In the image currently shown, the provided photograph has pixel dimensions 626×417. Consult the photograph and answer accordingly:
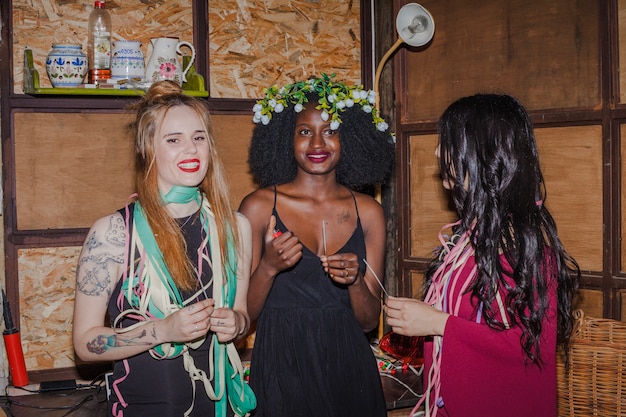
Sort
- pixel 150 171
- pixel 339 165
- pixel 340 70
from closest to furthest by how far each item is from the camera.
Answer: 1. pixel 150 171
2. pixel 339 165
3. pixel 340 70

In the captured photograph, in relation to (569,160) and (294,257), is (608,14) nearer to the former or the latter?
(569,160)

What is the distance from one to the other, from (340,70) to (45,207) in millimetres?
1668

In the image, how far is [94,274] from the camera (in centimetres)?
187

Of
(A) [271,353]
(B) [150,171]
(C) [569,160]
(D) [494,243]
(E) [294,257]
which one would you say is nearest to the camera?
(D) [494,243]

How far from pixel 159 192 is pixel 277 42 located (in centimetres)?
183

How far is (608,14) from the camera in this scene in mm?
2883

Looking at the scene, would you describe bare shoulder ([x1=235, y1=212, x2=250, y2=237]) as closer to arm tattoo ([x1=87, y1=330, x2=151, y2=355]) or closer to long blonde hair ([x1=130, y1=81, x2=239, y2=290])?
long blonde hair ([x1=130, y1=81, x2=239, y2=290])

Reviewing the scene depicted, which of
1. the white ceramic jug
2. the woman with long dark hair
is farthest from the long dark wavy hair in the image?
the white ceramic jug

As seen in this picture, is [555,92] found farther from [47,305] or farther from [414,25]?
[47,305]

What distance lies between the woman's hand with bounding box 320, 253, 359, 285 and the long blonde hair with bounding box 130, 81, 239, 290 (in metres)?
0.31

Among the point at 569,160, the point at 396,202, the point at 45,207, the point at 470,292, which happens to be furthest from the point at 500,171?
the point at 45,207

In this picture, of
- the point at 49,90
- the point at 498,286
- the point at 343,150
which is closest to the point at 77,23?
the point at 49,90

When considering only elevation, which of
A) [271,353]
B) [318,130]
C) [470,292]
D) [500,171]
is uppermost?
[318,130]

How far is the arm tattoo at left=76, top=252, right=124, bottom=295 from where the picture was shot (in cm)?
187
